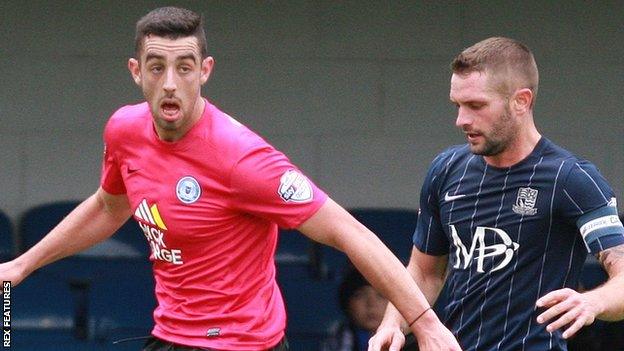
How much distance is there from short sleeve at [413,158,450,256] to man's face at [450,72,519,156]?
27 centimetres

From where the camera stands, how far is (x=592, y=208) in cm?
439

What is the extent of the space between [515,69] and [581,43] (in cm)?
363

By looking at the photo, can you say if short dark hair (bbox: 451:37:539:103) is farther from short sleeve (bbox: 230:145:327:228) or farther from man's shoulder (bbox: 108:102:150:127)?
man's shoulder (bbox: 108:102:150:127)

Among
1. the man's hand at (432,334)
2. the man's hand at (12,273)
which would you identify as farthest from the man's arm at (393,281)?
the man's hand at (12,273)

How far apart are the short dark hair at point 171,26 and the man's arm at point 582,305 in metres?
1.29

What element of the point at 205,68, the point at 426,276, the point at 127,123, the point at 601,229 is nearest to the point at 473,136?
the point at 601,229

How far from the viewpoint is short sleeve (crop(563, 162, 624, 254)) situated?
172 inches

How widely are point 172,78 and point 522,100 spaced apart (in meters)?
1.03

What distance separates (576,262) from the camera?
4531 millimetres

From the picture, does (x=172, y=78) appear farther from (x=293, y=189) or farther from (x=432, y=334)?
(x=432, y=334)

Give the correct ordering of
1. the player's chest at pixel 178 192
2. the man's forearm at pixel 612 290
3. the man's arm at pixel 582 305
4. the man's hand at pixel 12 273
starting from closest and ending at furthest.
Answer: the man's arm at pixel 582 305 < the man's forearm at pixel 612 290 < the player's chest at pixel 178 192 < the man's hand at pixel 12 273

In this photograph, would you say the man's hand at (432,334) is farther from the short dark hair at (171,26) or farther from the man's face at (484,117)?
the short dark hair at (171,26)

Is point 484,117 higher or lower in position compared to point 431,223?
higher

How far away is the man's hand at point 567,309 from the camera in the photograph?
4.05 meters
